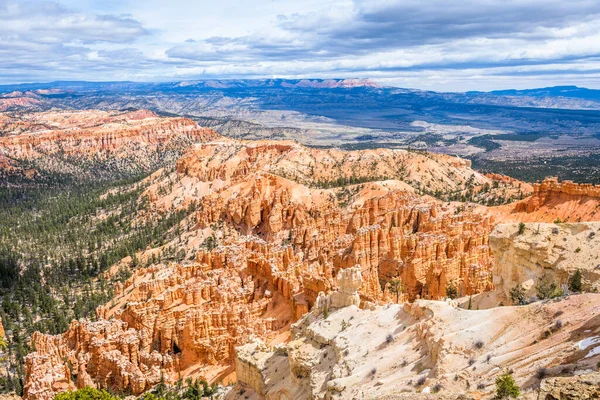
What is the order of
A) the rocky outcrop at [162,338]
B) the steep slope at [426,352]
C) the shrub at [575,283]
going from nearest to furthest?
the steep slope at [426,352] → the shrub at [575,283] → the rocky outcrop at [162,338]

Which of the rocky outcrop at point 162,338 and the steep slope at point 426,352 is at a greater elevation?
the steep slope at point 426,352

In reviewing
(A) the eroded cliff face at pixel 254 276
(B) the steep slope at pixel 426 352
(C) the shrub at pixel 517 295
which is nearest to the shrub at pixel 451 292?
(A) the eroded cliff face at pixel 254 276

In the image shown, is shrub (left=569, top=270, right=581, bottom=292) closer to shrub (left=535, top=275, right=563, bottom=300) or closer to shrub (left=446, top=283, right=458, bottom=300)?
shrub (left=535, top=275, right=563, bottom=300)

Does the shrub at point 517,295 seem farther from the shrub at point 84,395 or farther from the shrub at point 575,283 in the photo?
the shrub at point 84,395

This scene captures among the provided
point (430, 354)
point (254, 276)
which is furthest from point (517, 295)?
point (254, 276)

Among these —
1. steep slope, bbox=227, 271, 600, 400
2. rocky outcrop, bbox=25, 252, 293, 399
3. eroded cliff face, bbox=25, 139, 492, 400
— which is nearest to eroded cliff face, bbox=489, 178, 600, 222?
eroded cliff face, bbox=25, 139, 492, 400

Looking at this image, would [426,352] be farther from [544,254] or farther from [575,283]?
[544,254]

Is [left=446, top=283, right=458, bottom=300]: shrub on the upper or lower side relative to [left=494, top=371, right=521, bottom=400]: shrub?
lower
